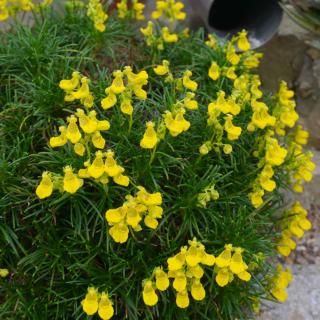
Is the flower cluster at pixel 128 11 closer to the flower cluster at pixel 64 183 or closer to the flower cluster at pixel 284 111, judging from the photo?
the flower cluster at pixel 284 111

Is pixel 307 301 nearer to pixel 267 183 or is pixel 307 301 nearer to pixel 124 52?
pixel 267 183

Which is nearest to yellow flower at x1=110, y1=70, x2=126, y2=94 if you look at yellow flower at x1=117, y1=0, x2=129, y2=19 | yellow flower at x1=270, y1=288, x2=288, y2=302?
yellow flower at x1=117, y1=0, x2=129, y2=19

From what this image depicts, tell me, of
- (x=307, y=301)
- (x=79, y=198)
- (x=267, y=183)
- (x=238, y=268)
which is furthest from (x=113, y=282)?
(x=307, y=301)

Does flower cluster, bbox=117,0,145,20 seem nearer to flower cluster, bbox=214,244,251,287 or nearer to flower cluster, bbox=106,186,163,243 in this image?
flower cluster, bbox=106,186,163,243

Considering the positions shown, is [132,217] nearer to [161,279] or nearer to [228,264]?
[161,279]

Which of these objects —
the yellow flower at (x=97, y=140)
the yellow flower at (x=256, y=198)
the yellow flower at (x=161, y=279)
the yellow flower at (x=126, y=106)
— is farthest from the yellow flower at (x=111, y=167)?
the yellow flower at (x=256, y=198)
